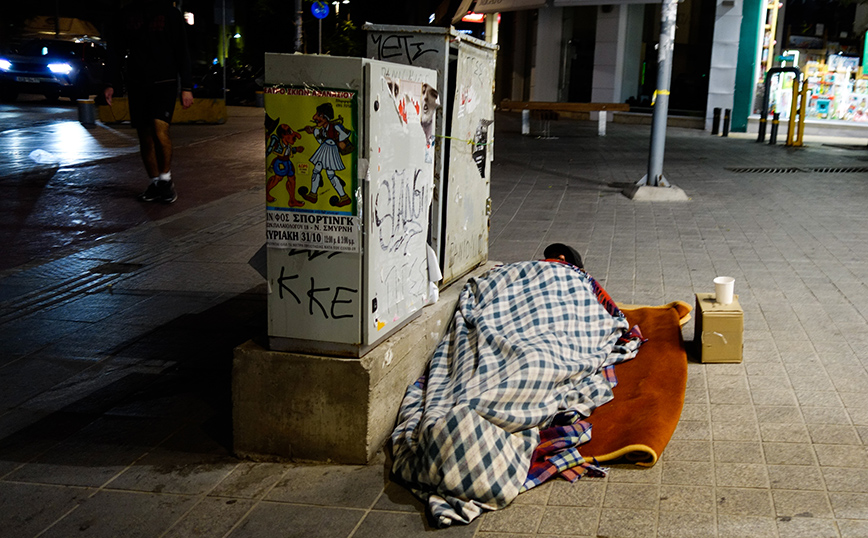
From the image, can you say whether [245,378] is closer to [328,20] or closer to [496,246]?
[496,246]

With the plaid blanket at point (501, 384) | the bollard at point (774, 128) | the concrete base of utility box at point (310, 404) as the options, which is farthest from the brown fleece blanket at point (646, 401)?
the bollard at point (774, 128)

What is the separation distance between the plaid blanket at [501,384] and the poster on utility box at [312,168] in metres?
0.81

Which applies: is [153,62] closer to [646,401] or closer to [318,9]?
[646,401]

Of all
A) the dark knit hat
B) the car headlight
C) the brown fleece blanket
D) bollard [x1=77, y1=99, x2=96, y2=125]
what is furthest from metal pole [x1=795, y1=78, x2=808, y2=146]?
the car headlight

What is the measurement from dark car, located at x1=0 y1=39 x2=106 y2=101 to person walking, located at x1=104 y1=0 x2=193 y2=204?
1443 cm

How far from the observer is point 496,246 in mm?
7312

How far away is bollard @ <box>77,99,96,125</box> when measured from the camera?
1641cm

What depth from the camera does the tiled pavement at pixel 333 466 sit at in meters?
2.98

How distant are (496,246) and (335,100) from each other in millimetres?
4284

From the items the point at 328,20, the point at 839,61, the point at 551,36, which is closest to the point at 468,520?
the point at 839,61

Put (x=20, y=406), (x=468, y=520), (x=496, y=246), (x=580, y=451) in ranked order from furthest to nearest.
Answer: (x=496, y=246) → (x=20, y=406) → (x=580, y=451) → (x=468, y=520)

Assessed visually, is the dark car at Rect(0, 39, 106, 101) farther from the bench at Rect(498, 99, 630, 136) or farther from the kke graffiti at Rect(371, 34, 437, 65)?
the kke graffiti at Rect(371, 34, 437, 65)

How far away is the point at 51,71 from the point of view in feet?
72.1

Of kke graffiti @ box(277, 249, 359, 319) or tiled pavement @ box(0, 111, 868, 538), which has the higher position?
kke graffiti @ box(277, 249, 359, 319)
